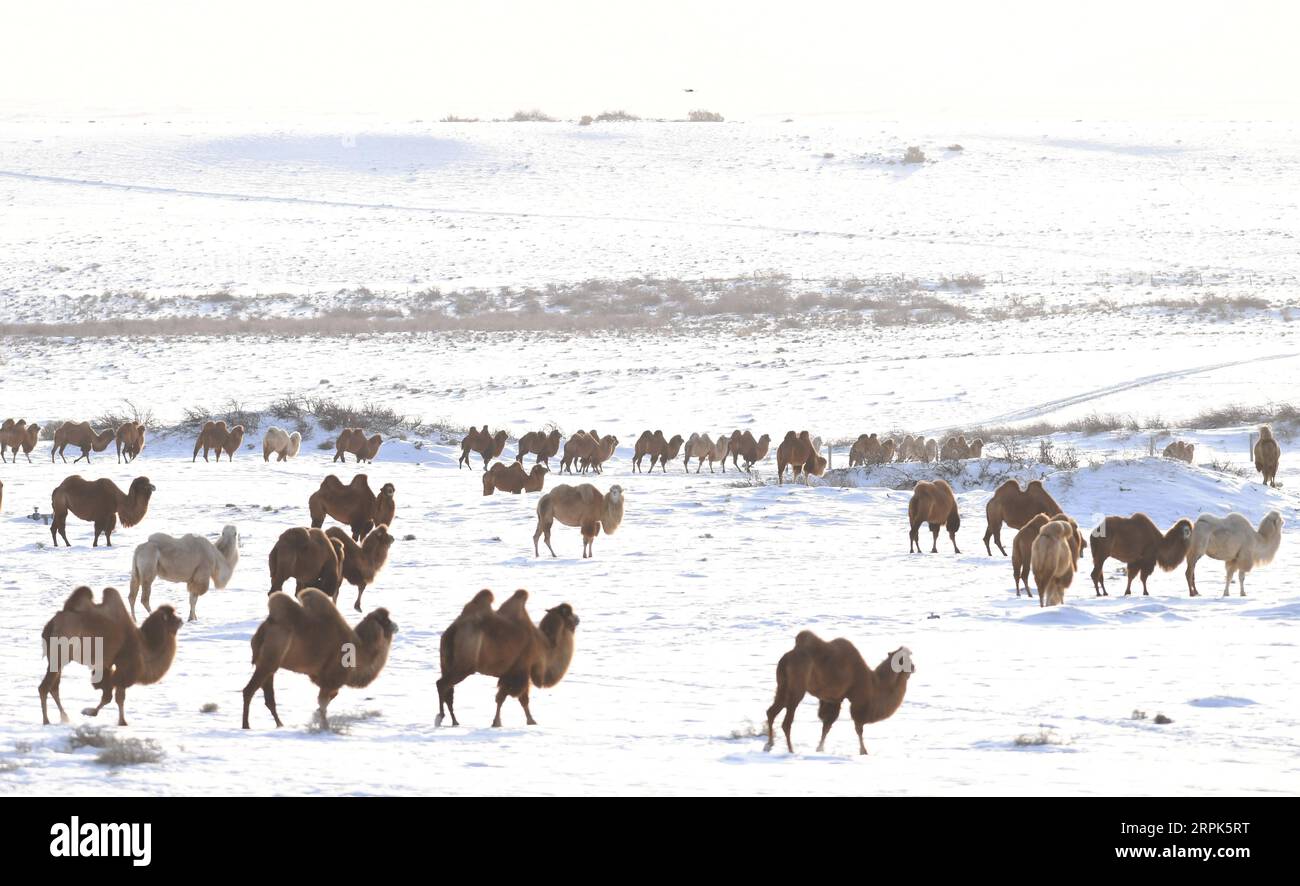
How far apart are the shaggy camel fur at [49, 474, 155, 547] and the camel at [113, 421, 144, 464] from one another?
1028cm

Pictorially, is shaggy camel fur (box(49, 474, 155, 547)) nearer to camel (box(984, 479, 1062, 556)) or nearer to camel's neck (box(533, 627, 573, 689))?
camel's neck (box(533, 627, 573, 689))

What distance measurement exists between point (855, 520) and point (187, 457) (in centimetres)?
1434

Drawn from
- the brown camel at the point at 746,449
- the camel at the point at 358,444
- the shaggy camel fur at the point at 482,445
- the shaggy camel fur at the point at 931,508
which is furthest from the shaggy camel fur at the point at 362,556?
the brown camel at the point at 746,449

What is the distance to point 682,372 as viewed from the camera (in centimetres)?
4469

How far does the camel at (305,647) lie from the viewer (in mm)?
8812

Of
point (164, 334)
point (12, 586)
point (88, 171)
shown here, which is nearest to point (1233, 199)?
point (164, 334)

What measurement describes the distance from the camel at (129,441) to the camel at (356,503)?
1165 cm

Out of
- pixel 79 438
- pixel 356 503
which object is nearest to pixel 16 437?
pixel 79 438

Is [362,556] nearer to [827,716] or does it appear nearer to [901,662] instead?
[827,716]

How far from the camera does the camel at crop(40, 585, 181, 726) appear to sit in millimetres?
8680

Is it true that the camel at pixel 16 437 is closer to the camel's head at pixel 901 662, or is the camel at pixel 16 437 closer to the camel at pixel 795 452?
the camel at pixel 795 452

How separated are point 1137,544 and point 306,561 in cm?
814

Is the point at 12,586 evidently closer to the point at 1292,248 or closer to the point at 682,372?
the point at 682,372

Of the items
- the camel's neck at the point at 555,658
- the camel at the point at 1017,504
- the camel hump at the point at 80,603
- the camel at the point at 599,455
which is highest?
the camel at the point at 599,455
